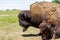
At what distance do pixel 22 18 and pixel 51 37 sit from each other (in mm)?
612

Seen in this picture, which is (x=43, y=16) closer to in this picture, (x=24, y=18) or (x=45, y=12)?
(x=45, y=12)

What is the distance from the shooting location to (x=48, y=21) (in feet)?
13.7

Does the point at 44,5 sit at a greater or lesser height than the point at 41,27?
greater

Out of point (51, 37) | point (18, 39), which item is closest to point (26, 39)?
point (18, 39)

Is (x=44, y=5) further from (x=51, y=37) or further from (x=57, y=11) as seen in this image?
(x=51, y=37)

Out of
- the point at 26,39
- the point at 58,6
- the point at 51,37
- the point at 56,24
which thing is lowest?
the point at 26,39

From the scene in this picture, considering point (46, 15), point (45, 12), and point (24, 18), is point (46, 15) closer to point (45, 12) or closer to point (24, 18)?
point (45, 12)

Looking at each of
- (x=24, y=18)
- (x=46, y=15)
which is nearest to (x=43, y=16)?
(x=46, y=15)

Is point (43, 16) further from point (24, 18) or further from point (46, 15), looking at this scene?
point (24, 18)

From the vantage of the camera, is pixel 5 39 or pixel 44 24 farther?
pixel 5 39

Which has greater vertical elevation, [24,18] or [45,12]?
[45,12]

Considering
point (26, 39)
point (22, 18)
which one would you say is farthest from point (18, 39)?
point (22, 18)

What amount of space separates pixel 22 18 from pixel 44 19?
388 mm

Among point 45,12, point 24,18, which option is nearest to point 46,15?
point 45,12
